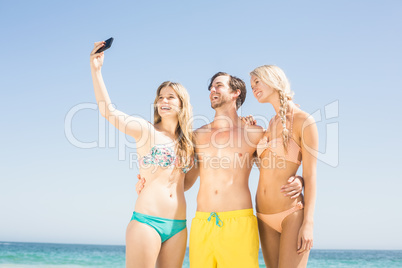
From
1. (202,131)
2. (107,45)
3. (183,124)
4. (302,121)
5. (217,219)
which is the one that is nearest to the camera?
(107,45)

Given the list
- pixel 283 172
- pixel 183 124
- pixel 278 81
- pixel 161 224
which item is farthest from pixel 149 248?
pixel 278 81

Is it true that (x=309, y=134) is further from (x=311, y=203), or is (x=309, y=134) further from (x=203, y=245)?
(x=203, y=245)

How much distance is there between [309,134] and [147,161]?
206cm

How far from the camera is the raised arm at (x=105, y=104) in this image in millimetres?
4602

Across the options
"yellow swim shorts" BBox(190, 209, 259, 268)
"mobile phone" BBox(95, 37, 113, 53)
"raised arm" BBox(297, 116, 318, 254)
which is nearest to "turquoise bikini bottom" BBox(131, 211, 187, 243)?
"yellow swim shorts" BBox(190, 209, 259, 268)

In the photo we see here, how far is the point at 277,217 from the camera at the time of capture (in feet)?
15.6

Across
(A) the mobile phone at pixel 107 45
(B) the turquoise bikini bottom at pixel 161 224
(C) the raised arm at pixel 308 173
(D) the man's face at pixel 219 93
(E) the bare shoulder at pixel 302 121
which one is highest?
(A) the mobile phone at pixel 107 45

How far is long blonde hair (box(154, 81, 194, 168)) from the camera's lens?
5.27 m

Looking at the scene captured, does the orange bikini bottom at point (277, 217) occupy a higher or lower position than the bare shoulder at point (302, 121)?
lower

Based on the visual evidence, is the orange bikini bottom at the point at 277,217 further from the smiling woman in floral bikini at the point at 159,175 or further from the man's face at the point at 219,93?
the man's face at the point at 219,93

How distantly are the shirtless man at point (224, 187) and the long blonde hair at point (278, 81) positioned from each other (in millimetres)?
654

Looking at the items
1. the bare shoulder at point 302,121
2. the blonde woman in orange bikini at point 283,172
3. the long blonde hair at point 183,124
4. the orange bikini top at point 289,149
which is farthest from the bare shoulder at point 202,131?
the bare shoulder at point 302,121

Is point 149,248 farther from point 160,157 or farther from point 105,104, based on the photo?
point 105,104

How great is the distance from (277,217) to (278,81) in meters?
1.78
